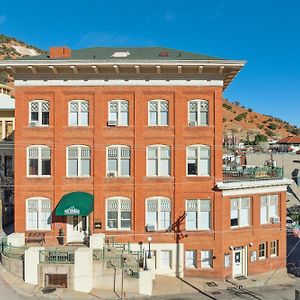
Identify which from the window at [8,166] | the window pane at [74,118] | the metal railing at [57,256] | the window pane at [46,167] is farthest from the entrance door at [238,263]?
the window at [8,166]

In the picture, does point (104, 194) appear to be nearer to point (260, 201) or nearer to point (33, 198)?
point (33, 198)

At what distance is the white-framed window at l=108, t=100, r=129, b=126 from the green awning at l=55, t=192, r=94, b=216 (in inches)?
208

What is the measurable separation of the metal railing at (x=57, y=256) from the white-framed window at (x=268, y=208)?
13.8 metres

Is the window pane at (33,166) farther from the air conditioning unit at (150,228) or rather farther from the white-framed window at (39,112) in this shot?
the air conditioning unit at (150,228)

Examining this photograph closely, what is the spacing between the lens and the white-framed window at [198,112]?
25.7 m

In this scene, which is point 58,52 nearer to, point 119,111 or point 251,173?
point 119,111

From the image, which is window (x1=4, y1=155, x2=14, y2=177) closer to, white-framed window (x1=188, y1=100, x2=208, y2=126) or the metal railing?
the metal railing

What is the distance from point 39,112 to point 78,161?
4155 mm

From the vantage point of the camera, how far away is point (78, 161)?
25484mm

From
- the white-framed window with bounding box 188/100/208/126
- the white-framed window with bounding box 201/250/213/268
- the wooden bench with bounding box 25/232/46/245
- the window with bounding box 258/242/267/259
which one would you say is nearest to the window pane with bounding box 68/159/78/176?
the wooden bench with bounding box 25/232/46/245

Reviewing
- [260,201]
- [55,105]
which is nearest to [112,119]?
[55,105]

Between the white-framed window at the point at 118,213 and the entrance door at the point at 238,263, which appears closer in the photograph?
the white-framed window at the point at 118,213

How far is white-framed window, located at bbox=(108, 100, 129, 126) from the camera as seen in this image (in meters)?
25.5

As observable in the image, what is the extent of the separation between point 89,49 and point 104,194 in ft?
37.1
